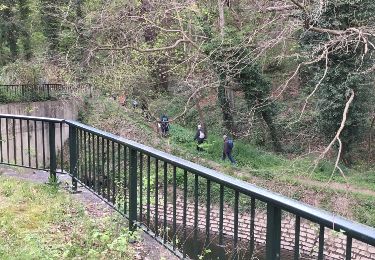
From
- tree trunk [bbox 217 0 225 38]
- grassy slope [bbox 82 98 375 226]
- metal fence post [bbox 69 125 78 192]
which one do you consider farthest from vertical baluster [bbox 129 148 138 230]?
tree trunk [bbox 217 0 225 38]

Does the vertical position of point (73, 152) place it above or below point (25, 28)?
below

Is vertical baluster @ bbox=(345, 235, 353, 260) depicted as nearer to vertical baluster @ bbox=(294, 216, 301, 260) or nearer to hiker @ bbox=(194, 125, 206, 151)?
vertical baluster @ bbox=(294, 216, 301, 260)

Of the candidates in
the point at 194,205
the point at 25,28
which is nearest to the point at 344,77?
the point at 194,205

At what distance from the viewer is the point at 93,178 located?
5.25m

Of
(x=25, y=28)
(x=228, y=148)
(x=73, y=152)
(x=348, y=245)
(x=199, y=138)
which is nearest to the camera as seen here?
(x=348, y=245)

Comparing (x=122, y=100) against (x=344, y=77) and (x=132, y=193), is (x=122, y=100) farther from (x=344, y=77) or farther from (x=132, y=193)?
(x=132, y=193)

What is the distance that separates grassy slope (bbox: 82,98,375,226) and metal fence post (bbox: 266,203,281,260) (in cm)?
1395

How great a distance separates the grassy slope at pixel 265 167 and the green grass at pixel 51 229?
40.2ft

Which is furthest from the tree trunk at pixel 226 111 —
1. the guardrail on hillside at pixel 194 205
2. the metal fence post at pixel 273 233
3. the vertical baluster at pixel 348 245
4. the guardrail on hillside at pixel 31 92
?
the vertical baluster at pixel 348 245

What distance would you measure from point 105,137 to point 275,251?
240 centimetres

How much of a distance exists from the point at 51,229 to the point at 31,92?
2409cm

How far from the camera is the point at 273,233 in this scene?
98.3 inches

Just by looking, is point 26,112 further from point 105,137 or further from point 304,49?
point 105,137

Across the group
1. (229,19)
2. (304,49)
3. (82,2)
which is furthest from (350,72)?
(82,2)
